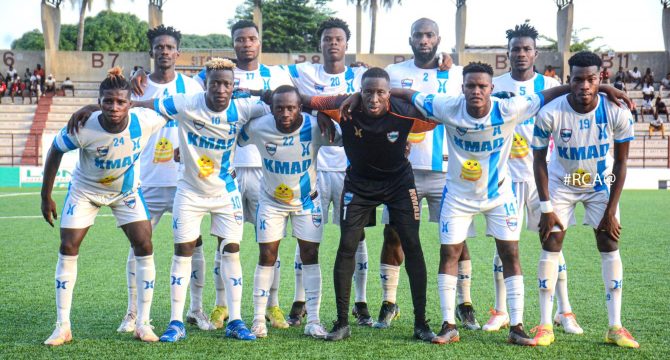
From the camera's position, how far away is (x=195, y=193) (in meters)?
6.58

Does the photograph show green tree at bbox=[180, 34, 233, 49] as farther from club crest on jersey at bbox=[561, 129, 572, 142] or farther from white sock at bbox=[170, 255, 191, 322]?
club crest on jersey at bbox=[561, 129, 572, 142]

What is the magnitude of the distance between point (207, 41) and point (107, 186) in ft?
271

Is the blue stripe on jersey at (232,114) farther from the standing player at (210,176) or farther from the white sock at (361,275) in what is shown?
the white sock at (361,275)

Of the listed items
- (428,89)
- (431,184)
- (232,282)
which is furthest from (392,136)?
(232,282)

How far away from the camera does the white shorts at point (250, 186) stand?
7.38 metres

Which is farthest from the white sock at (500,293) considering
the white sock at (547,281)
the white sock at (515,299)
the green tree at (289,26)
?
the green tree at (289,26)

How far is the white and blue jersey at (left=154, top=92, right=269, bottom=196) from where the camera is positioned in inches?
256

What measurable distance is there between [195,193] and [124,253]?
5.36m

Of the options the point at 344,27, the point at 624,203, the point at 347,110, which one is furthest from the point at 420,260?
the point at 624,203

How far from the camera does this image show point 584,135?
6.27 meters

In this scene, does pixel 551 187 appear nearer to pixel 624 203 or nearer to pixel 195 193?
pixel 195 193

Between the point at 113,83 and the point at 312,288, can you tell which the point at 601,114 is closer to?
the point at 312,288

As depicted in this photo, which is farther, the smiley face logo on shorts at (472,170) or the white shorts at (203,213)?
the white shorts at (203,213)

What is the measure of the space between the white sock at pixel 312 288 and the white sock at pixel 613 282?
88.5 inches
